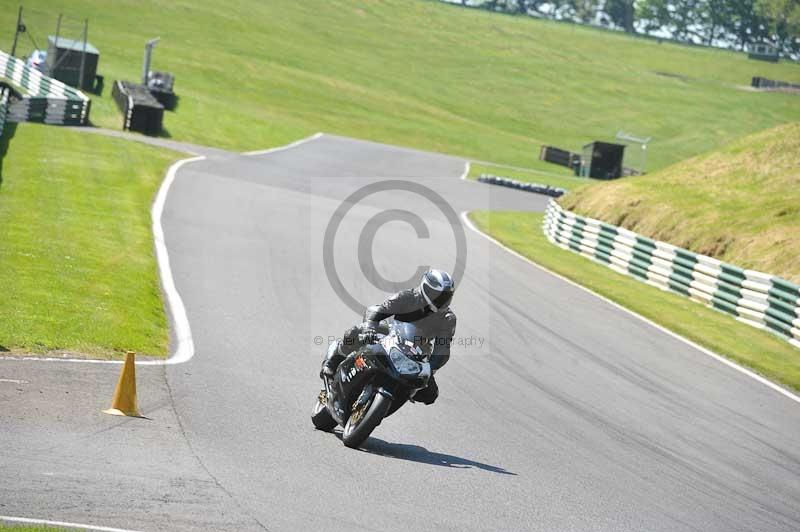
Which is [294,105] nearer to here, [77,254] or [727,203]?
[727,203]

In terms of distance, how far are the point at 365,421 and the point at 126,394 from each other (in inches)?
90.7

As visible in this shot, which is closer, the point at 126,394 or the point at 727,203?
the point at 126,394

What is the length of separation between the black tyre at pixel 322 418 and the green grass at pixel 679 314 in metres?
9.39

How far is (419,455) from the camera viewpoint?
33.8 ft

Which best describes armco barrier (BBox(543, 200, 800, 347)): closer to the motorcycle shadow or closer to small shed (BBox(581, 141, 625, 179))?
the motorcycle shadow

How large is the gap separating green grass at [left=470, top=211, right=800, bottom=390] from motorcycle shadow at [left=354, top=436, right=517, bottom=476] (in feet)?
28.9

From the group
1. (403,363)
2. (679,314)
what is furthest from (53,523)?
(679,314)

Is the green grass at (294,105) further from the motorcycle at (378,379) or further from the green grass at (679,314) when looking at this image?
the green grass at (679,314)

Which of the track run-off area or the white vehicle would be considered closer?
the track run-off area

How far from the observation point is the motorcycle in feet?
31.7

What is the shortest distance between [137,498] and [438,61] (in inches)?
4282

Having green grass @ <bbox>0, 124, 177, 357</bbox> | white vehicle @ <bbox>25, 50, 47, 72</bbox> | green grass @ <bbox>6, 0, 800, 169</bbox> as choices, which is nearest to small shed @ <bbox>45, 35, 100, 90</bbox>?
white vehicle @ <bbox>25, 50, 47, 72</bbox>

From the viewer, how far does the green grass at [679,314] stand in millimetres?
18844

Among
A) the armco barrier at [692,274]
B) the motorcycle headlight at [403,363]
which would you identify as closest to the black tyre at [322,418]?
the motorcycle headlight at [403,363]
